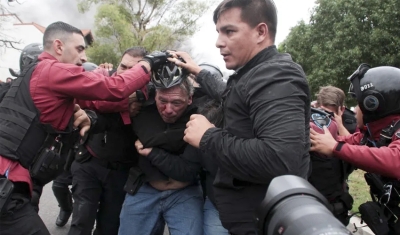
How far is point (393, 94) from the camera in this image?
3119 millimetres

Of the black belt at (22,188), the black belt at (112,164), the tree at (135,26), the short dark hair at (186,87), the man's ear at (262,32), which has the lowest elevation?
the tree at (135,26)

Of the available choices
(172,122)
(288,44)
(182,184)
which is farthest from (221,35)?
(288,44)

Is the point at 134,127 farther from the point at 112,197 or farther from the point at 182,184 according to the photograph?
the point at 112,197

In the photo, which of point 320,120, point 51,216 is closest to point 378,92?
point 320,120

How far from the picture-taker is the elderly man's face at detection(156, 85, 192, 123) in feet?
10.2

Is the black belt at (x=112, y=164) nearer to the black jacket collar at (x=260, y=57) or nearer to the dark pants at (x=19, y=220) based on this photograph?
Result: the dark pants at (x=19, y=220)

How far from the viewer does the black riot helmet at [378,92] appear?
3.11 metres

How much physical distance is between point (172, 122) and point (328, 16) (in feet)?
77.9

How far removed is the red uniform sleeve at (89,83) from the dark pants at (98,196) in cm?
113

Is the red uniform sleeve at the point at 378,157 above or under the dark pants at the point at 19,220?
above

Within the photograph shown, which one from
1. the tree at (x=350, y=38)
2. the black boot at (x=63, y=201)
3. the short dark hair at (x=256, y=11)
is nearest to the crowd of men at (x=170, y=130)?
the short dark hair at (x=256, y=11)

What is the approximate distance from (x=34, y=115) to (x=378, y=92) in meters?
2.47

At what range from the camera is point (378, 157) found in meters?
2.81

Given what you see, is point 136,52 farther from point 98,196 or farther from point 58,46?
point 98,196
